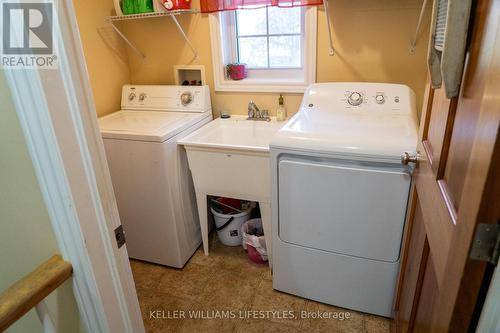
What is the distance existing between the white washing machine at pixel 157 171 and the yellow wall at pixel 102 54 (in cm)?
16

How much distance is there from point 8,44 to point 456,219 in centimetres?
93

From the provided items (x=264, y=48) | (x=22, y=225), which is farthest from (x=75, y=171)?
(x=264, y=48)

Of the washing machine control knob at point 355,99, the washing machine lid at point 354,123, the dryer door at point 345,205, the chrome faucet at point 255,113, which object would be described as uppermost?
the washing machine control knob at point 355,99

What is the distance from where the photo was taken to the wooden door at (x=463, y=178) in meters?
0.54

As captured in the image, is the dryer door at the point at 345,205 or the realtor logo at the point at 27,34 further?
→ the dryer door at the point at 345,205

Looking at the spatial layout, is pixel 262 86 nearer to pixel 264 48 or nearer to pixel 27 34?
pixel 264 48

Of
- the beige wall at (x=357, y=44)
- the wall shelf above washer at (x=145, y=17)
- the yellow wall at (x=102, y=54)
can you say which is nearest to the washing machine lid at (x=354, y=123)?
the beige wall at (x=357, y=44)

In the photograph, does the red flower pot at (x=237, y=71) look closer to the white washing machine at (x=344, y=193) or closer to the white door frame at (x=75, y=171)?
the white washing machine at (x=344, y=193)

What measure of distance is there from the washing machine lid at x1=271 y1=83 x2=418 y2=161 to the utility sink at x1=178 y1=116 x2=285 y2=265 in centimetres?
28

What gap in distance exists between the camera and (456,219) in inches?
26.3

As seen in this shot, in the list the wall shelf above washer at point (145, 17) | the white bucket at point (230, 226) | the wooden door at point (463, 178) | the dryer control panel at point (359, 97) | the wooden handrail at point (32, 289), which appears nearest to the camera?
the wooden door at point (463, 178)

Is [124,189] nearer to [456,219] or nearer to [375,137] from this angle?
[375,137]

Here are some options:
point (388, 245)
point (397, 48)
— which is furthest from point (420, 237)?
point (397, 48)

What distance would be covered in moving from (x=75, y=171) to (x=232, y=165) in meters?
1.24
